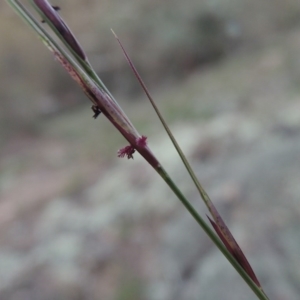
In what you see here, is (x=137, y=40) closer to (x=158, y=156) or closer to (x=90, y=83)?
(x=158, y=156)

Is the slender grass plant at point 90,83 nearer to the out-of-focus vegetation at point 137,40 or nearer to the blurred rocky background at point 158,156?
the blurred rocky background at point 158,156

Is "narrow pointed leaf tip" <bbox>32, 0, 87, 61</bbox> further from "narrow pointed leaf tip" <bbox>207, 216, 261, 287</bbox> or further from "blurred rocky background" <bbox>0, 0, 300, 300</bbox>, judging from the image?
"blurred rocky background" <bbox>0, 0, 300, 300</bbox>

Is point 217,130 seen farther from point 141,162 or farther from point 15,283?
point 15,283

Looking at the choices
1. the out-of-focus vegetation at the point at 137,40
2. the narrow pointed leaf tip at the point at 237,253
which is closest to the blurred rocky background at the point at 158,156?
the out-of-focus vegetation at the point at 137,40

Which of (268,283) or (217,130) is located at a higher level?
(217,130)

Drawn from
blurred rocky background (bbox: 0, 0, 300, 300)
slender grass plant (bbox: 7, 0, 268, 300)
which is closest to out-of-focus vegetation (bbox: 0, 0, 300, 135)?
blurred rocky background (bbox: 0, 0, 300, 300)

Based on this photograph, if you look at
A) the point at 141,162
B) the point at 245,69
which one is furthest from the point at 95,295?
the point at 245,69
